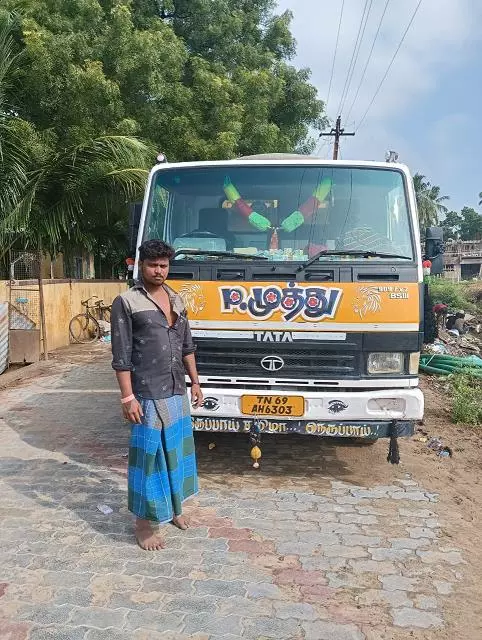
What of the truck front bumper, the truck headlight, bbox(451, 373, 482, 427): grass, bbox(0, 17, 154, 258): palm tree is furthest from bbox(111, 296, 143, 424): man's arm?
bbox(0, 17, 154, 258): palm tree

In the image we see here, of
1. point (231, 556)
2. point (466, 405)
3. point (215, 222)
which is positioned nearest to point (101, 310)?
point (466, 405)

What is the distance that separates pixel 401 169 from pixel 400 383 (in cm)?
175

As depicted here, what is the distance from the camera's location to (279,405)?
13.5 ft

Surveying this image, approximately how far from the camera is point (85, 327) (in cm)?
1367

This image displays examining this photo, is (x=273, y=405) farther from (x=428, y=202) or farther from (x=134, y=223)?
(x=428, y=202)

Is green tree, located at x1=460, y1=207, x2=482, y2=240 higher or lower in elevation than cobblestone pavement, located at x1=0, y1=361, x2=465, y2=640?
higher

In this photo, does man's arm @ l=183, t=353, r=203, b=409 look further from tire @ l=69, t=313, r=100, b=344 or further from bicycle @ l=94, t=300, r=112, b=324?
bicycle @ l=94, t=300, r=112, b=324

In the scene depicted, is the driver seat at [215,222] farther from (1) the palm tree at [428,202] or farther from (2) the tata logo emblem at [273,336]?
(1) the palm tree at [428,202]

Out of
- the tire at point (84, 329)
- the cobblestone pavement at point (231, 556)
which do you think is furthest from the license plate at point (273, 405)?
the tire at point (84, 329)

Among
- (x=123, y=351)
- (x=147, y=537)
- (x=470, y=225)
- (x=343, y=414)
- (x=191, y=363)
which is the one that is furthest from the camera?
(x=470, y=225)

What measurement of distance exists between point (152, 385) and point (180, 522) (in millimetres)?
1015

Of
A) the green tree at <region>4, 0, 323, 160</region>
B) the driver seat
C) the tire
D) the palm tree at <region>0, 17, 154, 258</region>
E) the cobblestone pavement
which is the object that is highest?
the green tree at <region>4, 0, 323, 160</region>

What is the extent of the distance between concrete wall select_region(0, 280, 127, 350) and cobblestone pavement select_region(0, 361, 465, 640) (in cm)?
665

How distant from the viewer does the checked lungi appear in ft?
11.1
